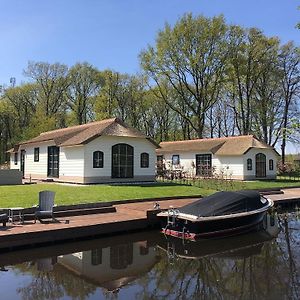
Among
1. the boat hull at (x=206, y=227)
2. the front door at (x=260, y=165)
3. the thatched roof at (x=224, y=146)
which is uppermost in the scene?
the thatched roof at (x=224, y=146)

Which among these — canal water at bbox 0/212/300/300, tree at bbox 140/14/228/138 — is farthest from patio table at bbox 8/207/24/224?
tree at bbox 140/14/228/138

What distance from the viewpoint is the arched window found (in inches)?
1032

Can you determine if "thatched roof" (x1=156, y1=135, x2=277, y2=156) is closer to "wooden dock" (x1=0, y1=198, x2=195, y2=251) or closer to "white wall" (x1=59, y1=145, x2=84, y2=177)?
"white wall" (x1=59, y1=145, x2=84, y2=177)

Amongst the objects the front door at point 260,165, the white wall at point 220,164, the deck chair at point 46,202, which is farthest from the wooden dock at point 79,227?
the front door at point 260,165

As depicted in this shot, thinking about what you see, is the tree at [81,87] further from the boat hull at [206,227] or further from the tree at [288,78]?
the boat hull at [206,227]

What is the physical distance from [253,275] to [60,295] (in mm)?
4864

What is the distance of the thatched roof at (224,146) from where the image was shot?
3381cm

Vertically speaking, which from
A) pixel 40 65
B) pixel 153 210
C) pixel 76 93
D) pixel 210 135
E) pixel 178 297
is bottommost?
pixel 178 297

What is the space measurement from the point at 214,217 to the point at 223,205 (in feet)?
2.80

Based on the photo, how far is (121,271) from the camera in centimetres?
1038

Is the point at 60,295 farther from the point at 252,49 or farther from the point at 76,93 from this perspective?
the point at 76,93

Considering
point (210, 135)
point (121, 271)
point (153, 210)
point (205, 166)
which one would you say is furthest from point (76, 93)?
point (121, 271)

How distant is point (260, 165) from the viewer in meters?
34.8

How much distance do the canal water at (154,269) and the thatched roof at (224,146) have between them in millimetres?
19376
